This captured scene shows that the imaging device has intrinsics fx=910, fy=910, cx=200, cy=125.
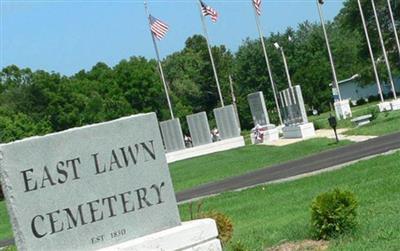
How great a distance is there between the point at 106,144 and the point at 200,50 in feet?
359

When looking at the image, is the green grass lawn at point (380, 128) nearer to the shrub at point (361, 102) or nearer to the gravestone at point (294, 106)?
the gravestone at point (294, 106)

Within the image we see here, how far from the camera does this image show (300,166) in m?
29.2

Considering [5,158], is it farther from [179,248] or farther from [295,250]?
[295,250]

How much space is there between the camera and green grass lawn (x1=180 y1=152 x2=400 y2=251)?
10.4m

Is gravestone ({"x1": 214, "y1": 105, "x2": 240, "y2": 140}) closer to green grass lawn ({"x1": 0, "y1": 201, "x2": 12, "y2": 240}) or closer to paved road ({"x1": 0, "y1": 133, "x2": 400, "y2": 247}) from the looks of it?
green grass lawn ({"x1": 0, "y1": 201, "x2": 12, "y2": 240})

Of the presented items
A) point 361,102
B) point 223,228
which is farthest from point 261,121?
point 361,102

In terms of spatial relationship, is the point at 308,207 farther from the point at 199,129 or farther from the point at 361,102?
the point at 361,102

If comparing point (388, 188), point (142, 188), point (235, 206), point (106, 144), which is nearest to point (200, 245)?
point (142, 188)

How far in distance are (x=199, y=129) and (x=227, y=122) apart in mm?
1723

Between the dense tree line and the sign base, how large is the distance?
71805mm

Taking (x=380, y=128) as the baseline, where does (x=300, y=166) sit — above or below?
below

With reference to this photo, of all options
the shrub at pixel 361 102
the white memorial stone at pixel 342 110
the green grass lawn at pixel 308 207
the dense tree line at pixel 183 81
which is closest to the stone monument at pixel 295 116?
the white memorial stone at pixel 342 110

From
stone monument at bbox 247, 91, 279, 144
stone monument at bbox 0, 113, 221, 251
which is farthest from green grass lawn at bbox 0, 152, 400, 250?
stone monument at bbox 247, 91, 279, 144

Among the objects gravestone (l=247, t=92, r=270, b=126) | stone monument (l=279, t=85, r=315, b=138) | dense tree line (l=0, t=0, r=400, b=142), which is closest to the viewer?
stone monument (l=279, t=85, r=315, b=138)
